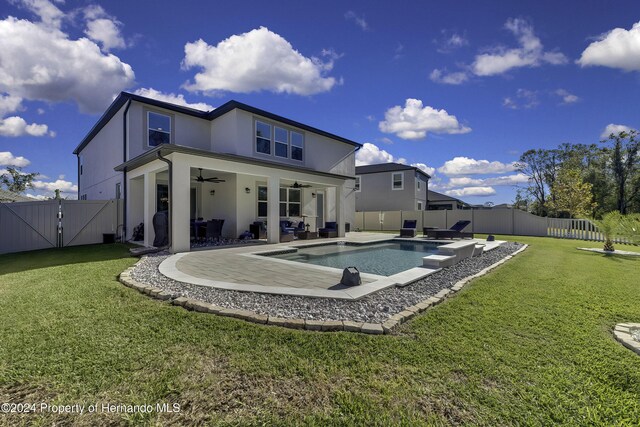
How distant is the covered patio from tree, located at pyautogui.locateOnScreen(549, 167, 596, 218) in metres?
24.6

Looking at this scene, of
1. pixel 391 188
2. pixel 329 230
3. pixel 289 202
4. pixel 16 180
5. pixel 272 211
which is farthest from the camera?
pixel 16 180

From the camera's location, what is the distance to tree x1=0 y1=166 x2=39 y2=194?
33125mm

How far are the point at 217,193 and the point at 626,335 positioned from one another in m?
14.3

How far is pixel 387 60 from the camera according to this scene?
1255cm

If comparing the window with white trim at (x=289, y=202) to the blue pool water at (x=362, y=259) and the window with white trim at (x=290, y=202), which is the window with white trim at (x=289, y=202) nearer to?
the window with white trim at (x=290, y=202)

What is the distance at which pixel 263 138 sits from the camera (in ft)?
46.8

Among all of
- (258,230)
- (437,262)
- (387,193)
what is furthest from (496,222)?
(258,230)

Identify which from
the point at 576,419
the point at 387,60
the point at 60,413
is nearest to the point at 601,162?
the point at 387,60

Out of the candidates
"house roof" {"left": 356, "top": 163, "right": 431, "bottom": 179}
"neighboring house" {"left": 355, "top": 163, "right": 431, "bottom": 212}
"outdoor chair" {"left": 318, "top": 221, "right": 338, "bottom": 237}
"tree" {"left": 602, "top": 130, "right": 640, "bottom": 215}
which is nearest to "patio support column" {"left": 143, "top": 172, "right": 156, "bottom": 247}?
"outdoor chair" {"left": 318, "top": 221, "right": 338, "bottom": 237}

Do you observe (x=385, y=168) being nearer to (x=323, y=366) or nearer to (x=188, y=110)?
(x=188, y=110)

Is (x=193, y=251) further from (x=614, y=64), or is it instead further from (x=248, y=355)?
(x=614, y=64)

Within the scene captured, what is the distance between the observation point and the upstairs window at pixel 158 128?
1246cm

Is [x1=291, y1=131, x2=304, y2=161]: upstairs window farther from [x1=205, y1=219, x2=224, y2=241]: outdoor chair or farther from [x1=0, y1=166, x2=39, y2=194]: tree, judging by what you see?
[x1=0, y1=166, x2=39, y2=194]: tree

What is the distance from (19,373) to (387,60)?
46.2 ft
